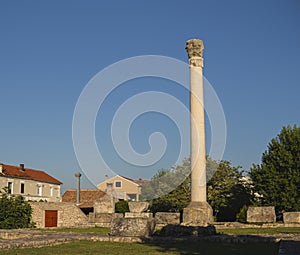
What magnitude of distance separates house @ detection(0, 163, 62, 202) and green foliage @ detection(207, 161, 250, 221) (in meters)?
21.3

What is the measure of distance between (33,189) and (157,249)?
154ft

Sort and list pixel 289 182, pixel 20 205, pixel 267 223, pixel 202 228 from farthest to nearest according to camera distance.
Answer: pixel 289 182
pixel 20 205
pixel 267 223
pixel 202 228

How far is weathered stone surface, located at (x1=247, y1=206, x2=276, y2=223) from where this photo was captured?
2725 centimetres

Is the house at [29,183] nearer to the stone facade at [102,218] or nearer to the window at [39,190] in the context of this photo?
the window at [39,190]

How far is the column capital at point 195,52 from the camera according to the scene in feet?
72.5

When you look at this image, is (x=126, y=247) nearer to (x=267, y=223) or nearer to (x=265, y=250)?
(x=265, y=250)

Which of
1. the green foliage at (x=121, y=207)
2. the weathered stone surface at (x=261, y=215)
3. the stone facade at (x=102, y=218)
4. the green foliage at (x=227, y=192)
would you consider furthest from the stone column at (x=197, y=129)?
the green foliage at (x=227, y=192)

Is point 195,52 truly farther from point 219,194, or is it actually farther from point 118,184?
point 118,184

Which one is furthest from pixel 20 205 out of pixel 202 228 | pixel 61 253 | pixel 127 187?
pixel 127 187

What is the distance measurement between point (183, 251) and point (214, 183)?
32.7 m

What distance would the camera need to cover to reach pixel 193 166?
21781 mm

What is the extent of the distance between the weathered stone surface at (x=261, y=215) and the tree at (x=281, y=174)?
9423 mm

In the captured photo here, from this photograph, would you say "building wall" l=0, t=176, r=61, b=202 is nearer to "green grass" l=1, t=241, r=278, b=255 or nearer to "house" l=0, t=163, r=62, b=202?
"house" l=0, t=163, r=62, b=202

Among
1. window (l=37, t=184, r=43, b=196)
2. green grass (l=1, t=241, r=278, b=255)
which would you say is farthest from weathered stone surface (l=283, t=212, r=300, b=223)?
window (l=37, t=184, r=43, b=196)
